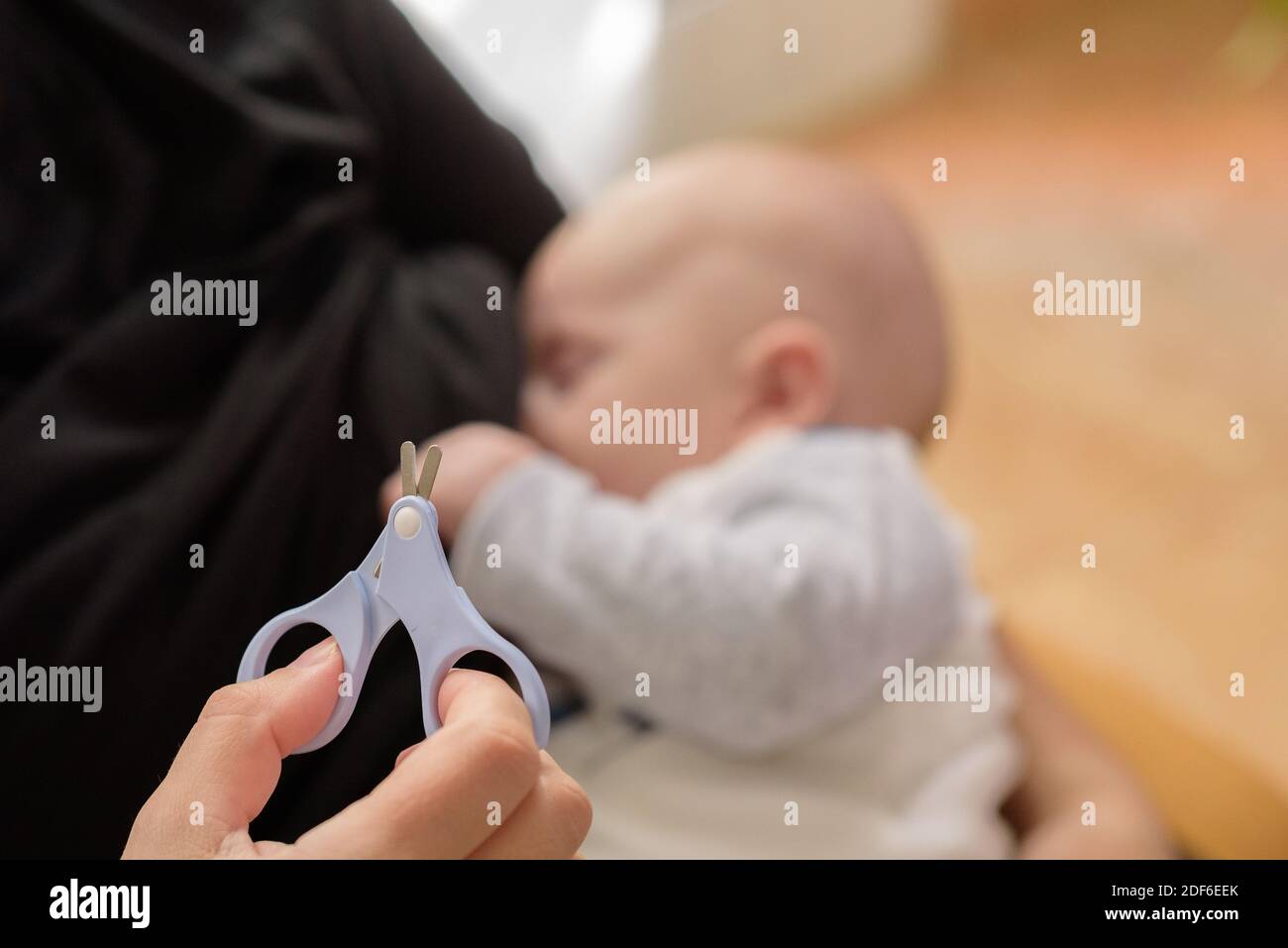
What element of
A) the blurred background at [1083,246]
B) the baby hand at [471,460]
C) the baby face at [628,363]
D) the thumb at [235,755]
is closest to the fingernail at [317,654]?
the thumb at [235,755]

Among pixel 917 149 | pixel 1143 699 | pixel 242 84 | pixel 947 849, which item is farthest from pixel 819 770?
pixel 917 149

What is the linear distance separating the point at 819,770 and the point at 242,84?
502mm

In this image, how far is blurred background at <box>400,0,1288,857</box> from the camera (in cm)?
81

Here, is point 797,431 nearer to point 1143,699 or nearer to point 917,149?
point 1143,699

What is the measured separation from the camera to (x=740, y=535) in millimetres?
549

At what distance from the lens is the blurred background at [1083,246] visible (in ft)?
2.65

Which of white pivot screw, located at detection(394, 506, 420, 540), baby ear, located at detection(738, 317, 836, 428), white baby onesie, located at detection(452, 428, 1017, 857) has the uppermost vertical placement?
baby ear, located at detection(738, 317, 836, 428)

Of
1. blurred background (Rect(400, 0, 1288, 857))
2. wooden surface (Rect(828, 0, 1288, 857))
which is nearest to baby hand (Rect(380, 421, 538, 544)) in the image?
blurred background (Rect(400, 0, 1288, 857))

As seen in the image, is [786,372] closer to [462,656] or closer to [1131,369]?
[462,656]

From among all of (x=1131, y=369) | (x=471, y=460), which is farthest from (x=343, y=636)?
(x=1131, y=369)

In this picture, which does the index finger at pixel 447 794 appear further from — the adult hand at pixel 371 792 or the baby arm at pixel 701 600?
the baby arm at pixel 701 600

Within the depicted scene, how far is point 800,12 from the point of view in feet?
4.58

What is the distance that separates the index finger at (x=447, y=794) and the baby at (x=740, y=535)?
210mm

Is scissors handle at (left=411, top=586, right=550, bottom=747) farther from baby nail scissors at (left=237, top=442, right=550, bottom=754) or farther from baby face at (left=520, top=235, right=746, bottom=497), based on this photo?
baby face at (left=520, top=235, right=746, bottom=497)
